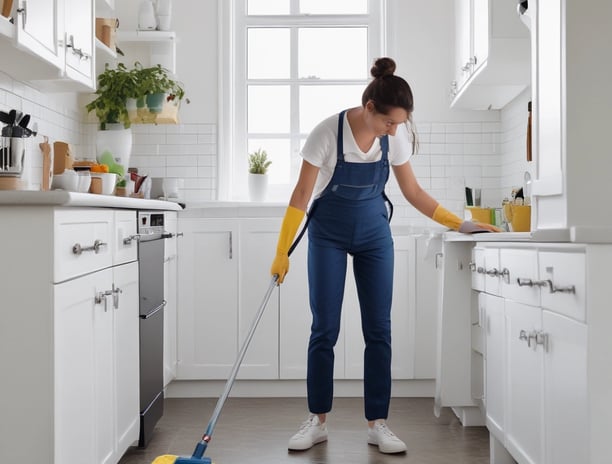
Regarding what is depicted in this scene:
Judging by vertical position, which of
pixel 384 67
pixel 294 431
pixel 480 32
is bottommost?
pixel 294 431

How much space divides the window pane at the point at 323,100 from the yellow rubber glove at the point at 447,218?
5.39ft

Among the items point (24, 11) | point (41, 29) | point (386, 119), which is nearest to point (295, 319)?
point (386, 119)

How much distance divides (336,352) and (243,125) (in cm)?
149

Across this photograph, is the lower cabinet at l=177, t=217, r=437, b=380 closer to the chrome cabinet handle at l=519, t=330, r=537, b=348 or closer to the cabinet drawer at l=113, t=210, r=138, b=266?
the cabinet drawer at l=113, t=210, r=138, b=266

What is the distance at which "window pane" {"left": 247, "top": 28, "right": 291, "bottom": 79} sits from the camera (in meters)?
4.42

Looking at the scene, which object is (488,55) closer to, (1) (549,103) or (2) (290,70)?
(1) (549,103)

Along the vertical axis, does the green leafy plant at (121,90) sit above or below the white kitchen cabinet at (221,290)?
above

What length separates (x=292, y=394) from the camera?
3.87 metres

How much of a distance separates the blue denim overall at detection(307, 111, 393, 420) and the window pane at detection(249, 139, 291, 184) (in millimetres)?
1535

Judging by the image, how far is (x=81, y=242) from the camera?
2.10m

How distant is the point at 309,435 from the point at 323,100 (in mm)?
2208

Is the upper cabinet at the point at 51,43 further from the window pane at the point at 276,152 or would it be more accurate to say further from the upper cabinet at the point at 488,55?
the upper cabinet at the point at 488,55

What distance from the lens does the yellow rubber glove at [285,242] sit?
275 cm

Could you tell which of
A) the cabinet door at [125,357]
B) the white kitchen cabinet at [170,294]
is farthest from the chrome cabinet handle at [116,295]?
the white kitchen cabinet at [170,294]
